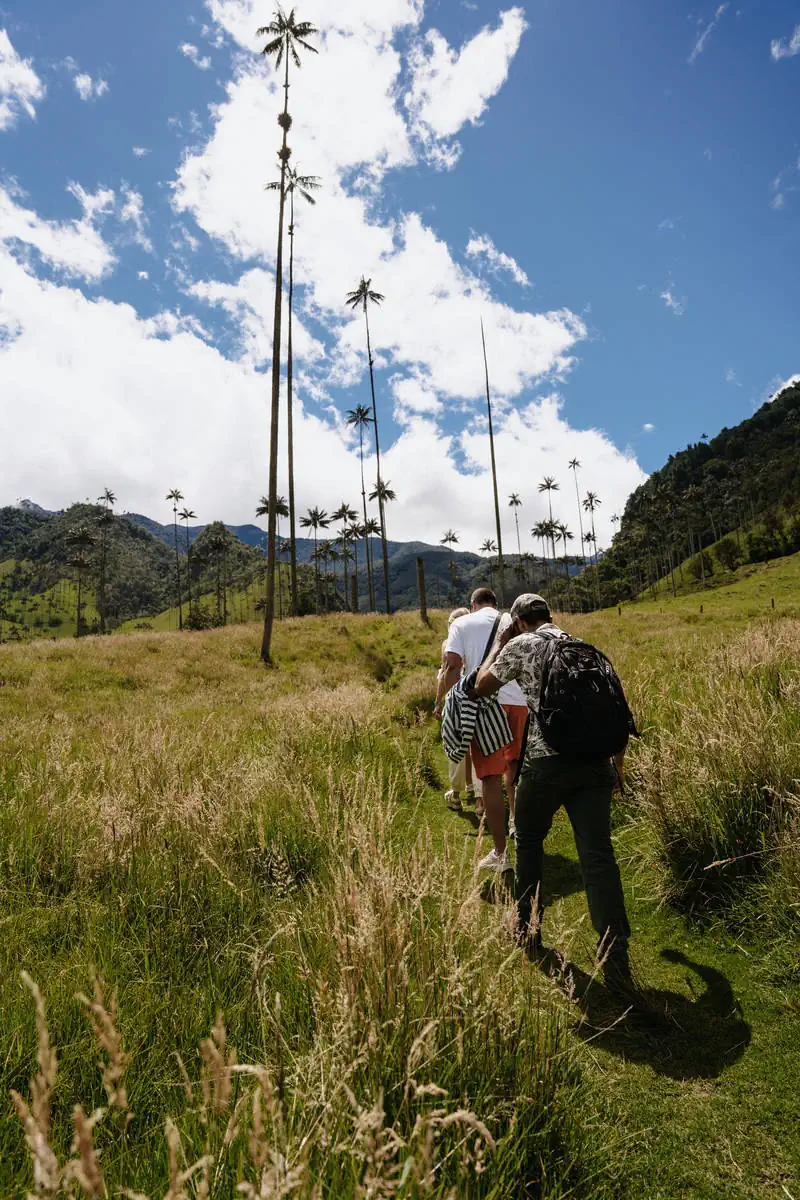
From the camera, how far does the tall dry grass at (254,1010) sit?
1604mm

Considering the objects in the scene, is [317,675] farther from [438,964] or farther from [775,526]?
[775,526]

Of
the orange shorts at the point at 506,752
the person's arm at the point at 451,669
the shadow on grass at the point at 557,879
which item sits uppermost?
the person's arm at the point at 451,669

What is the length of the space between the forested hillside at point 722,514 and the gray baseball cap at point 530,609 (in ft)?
316

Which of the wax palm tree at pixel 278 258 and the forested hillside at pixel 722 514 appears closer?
the wax palm tree at pixel 278 258

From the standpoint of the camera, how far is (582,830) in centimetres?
374

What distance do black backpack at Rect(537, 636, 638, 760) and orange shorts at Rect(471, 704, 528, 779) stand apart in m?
1.18

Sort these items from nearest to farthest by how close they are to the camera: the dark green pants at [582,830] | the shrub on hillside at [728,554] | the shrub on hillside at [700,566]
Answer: the dark green pants at [582,830], the shrub on hillside at [728,554], the shrub on hillside at [700,566]

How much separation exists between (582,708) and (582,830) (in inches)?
31.2

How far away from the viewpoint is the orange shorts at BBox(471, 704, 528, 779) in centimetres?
509

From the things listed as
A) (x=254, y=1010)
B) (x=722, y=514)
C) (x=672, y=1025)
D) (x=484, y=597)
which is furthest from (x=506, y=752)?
(x=722, y=514)

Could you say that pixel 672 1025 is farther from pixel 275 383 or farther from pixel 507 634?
pixel 275 383

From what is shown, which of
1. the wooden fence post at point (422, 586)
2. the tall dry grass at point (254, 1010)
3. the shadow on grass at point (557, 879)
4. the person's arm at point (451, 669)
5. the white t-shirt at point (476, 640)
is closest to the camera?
the tall dry grass at point (254, 1010)

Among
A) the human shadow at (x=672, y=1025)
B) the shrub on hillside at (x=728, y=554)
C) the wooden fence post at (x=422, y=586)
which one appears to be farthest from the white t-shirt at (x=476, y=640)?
the shrub on hillside at (x=728, y=554)

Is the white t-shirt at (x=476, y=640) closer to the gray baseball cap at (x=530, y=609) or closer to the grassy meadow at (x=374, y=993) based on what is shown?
the gray baseball cap at (x=530, y=609)
